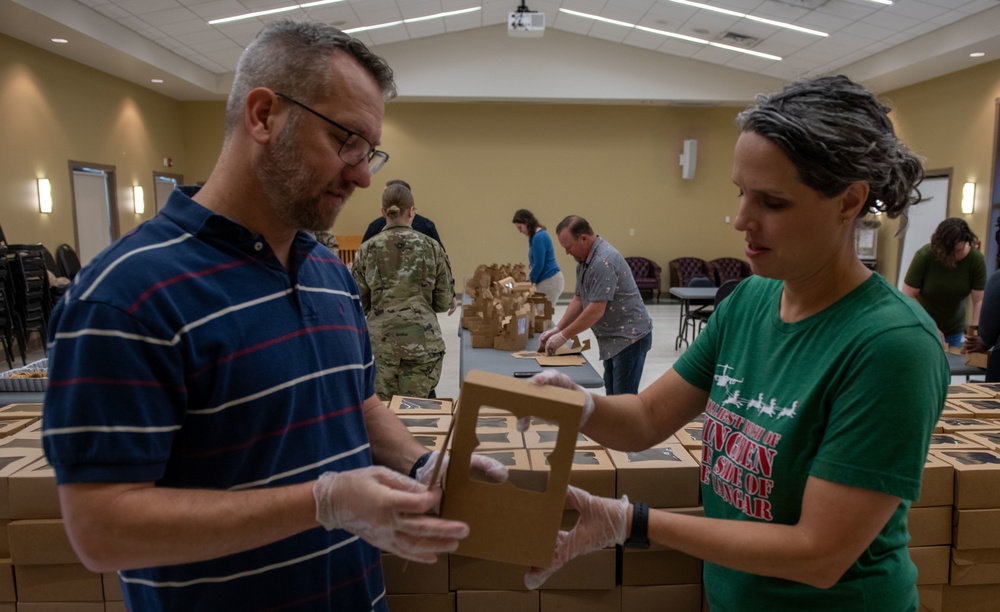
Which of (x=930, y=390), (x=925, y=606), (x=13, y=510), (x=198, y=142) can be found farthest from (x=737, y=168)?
(x=198, y=142)

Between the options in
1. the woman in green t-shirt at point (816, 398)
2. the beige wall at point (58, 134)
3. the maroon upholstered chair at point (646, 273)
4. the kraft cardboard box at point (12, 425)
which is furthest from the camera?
the maroon upholstered chair at point (646, 273)

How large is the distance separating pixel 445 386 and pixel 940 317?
3775 mm

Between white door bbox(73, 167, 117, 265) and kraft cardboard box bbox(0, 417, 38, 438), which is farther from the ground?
white door bbox(73, 167, 117, 265)

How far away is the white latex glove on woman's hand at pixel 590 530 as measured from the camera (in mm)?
1040

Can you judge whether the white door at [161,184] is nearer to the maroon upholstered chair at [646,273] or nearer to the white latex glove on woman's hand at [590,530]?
the maroon upholstered chair at [646,273]

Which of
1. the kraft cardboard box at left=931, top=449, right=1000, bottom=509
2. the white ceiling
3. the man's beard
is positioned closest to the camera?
the man's beard

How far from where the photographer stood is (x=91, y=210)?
8586mm

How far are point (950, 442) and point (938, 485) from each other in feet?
1.08

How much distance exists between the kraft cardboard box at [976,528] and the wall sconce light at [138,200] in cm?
1050

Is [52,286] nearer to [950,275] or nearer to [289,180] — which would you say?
[289,180]

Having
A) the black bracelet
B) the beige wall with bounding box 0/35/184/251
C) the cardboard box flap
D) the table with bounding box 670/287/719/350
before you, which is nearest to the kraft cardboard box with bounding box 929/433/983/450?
the black bracelet

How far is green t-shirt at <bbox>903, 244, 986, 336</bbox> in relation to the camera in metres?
4.00

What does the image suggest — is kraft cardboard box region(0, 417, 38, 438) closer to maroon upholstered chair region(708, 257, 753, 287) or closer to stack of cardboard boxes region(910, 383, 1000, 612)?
stack of cardboard boxes region(910, 383, 1000, 612)

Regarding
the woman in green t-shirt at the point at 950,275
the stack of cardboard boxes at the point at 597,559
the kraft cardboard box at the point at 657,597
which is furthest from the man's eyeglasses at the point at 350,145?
the woman in green t-shirt at the point at 950,275
